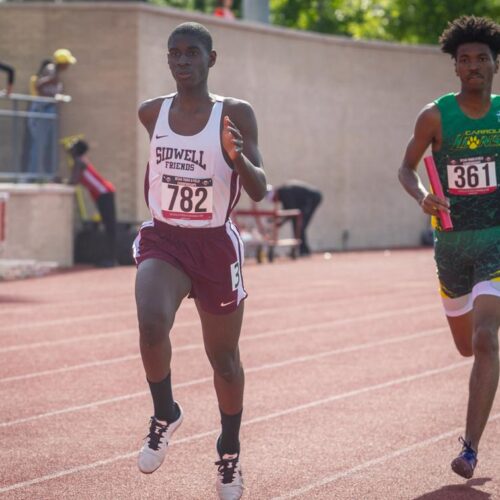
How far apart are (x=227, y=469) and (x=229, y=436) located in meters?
0.17

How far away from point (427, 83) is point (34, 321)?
2020 centimetres

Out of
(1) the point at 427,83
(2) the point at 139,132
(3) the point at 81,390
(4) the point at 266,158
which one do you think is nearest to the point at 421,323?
(3) the point at 81,390

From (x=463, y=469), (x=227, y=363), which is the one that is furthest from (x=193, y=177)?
(x=463, y=469)

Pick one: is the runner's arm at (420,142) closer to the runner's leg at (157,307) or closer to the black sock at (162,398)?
the runner's leg at (157,307)

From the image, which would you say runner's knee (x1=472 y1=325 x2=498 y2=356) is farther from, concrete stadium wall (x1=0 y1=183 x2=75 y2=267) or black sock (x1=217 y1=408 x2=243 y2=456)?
concrete stadium wall (x1=0 y1=183 x2=75 y2=267)

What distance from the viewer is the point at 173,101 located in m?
5.81

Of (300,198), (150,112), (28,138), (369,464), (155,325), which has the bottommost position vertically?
(369,464)

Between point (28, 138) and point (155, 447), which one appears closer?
point (155, 447)

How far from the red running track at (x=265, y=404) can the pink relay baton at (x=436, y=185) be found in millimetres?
1192

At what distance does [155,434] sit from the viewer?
5.59 m

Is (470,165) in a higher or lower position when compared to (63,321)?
higher

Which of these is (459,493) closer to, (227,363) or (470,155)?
(227,363)

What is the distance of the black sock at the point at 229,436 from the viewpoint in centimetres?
567

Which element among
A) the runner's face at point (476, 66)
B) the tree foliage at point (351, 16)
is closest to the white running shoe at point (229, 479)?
the runner's face at point (476, 66)
